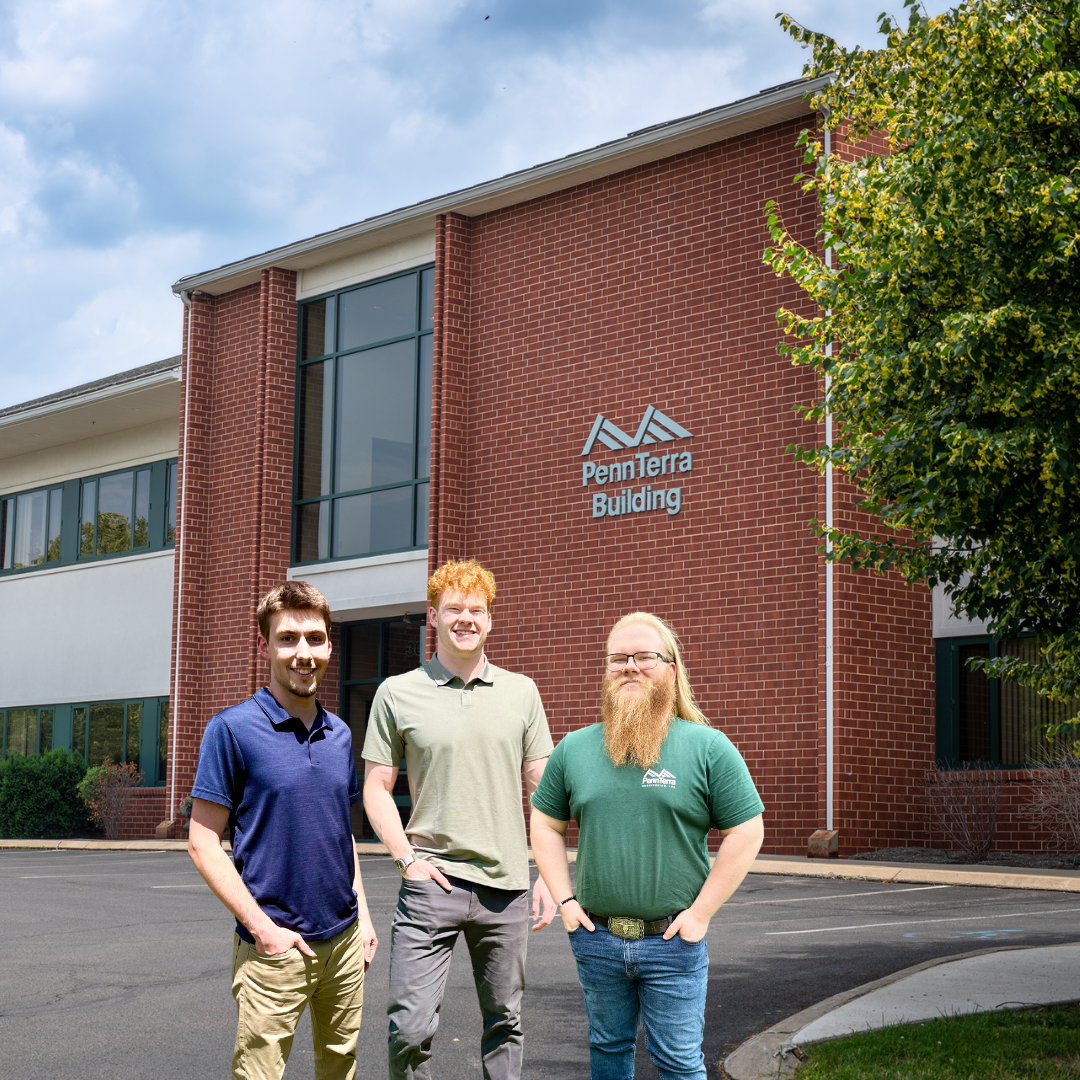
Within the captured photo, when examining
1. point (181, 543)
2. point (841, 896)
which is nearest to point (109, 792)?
point (181, 543)

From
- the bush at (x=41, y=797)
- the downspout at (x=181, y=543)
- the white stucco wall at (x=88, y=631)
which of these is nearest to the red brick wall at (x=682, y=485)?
the downspout at (x=181, y=543)

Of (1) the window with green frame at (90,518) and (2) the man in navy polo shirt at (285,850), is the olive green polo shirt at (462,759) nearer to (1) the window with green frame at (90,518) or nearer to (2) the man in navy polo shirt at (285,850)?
(2) the man in navy polo shirt at (285,850)

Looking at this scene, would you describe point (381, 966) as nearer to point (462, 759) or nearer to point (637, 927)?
point (462, 759)

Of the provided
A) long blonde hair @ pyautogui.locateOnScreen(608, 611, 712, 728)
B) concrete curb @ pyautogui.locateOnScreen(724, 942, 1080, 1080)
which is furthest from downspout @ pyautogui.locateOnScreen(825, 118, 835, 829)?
long blonde hair @ pyautogui.locateOnScreen(608, 611, 712, 728)

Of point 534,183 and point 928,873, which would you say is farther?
point 534,183

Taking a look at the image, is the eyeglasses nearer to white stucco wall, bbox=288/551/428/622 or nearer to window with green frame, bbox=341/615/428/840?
white stucco wall, bbox=288/551/428/622

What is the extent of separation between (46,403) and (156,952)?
793 inches

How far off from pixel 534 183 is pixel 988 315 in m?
14.9

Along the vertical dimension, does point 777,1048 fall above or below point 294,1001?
below

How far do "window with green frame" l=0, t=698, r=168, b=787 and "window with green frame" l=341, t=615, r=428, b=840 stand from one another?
4173 millimetres

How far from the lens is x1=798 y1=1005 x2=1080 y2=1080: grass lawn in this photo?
627cm

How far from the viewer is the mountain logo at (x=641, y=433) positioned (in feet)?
65.0

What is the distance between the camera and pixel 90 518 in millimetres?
30547

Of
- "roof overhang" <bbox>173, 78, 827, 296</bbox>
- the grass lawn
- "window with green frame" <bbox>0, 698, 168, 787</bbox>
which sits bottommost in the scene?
the grass lawn
